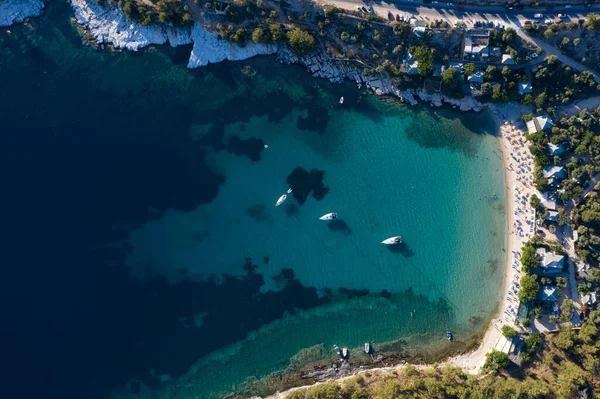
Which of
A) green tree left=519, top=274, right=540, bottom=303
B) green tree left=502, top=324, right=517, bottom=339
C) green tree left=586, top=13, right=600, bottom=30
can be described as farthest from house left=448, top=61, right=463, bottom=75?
green tree left=502, top=324, right=517, bottom=339

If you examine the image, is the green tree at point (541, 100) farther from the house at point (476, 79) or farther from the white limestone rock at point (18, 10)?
the white limestone rock at point (18, 10)

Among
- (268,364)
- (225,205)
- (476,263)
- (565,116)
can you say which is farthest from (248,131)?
(565,116)

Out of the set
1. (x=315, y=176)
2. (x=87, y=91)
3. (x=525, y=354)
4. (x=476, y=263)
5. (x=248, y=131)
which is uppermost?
(x=87, y=91)

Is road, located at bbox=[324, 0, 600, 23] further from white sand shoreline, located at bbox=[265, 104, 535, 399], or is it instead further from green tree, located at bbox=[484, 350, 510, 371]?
green tree, located at bbox=[484, 350, 510, 371]

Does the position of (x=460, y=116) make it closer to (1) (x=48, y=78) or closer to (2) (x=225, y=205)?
(2) (x=225, y=205)

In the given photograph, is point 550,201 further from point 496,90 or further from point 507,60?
point 507,60

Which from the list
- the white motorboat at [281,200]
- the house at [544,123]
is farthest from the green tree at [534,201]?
the white motorboat at [281,200]
